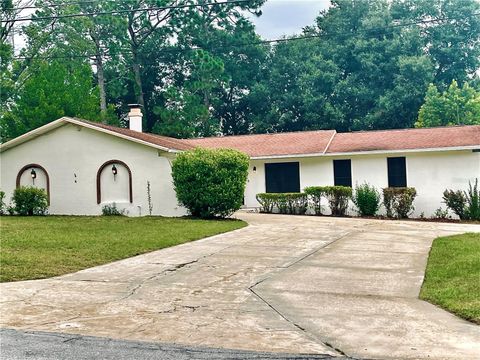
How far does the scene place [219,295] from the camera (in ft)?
24.9

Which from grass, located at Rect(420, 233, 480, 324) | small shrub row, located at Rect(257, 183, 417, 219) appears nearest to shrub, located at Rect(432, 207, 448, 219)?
small shrub row, located at Rect(257, 183, 417, 219)

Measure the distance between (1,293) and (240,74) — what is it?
36723 mm

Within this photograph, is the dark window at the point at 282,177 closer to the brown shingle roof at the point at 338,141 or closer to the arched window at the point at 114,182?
the brown shingle roof at the point at 338,141

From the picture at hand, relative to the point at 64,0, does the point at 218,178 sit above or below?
below

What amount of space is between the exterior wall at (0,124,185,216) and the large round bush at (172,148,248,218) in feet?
4.39

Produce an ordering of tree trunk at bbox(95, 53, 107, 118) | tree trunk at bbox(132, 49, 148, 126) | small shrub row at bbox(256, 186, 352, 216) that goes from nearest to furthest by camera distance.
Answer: small shrub row at bbox(256, 186, 352, 216) < tree trunk at bbox(95, 53, 107, 118) < tree trunk at bbox(132, 49, 148, 126)

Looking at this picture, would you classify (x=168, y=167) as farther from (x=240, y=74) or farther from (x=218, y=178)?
(x=240, y=74)

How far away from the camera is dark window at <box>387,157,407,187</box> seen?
21.6 metres

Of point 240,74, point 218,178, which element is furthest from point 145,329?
point 240,74

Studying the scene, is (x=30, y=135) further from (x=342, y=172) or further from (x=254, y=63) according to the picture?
(x=254, y=63)

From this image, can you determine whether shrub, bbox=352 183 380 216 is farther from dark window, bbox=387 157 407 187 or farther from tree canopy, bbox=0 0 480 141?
tree canopy, bbox=0 0 480 141

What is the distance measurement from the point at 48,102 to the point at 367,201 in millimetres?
19612

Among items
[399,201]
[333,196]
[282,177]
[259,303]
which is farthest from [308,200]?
[259,303]

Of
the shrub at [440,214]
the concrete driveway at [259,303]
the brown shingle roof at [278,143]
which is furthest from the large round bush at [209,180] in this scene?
the shrub at [440,214]
